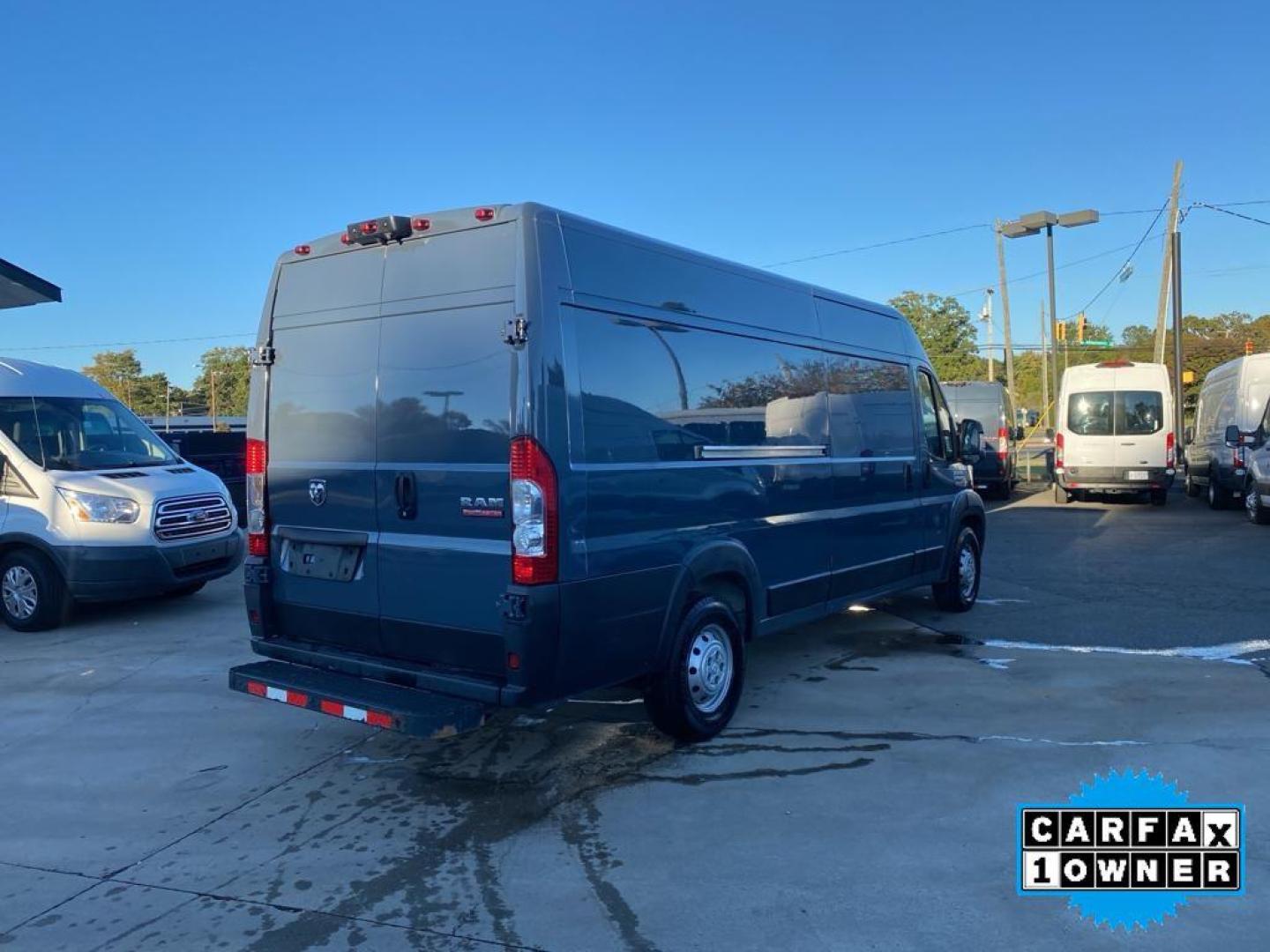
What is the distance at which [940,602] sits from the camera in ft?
28.7

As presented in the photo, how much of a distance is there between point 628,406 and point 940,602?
5.06 meters

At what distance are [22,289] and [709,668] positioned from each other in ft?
40.4

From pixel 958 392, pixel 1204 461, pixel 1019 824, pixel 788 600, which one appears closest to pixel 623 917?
pixel 1019 824

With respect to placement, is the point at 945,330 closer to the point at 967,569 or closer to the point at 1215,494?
the point at 1215,494

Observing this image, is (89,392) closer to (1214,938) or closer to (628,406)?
(628,406)

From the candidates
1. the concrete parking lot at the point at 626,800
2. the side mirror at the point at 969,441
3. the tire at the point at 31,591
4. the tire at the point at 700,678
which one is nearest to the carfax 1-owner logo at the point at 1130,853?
the concrete parking lot at the point at 626,800

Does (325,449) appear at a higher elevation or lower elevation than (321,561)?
higher

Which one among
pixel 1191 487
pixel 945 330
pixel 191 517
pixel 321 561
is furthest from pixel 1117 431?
pixel 945 330

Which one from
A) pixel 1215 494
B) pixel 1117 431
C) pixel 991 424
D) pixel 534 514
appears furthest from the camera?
pixel 991 424

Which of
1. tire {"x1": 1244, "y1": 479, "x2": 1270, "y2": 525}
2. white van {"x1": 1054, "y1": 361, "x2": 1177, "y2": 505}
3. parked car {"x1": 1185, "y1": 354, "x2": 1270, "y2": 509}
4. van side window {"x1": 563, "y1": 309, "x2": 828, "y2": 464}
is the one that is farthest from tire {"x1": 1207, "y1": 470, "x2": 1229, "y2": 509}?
van side window {"x1": 563, "y1": 309, "x2": 828, "y2": 464}

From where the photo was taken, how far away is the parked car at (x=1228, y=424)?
16.2 m

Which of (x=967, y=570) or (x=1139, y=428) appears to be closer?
(x=967, y=570)

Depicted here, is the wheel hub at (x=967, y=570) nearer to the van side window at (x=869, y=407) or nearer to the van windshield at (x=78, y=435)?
the van side window at (x=869, y=407)

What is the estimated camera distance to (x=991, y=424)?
21156 millimetres
